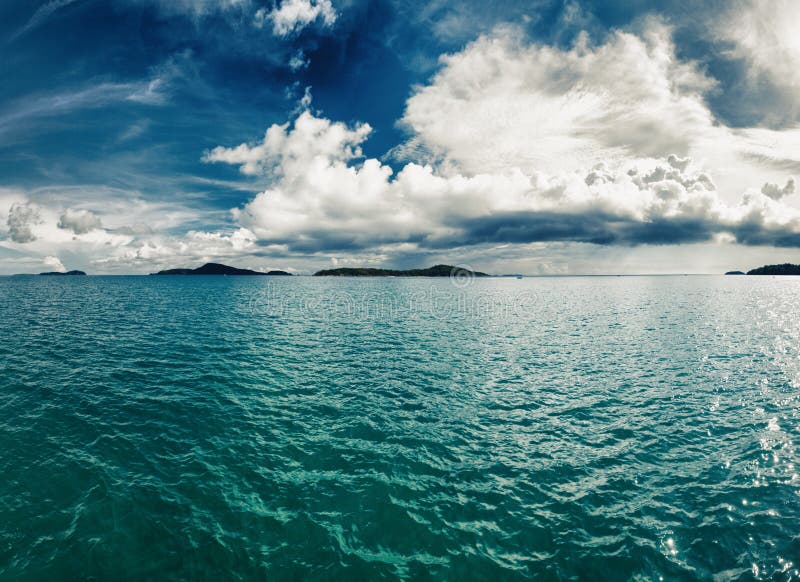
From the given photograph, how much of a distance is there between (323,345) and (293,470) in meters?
33.8

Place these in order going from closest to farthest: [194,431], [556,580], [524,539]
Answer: [556,580] → [524,539] → [194,431]

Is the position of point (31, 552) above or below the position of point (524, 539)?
above

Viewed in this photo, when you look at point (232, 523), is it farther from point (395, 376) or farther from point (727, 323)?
point (727, 323)

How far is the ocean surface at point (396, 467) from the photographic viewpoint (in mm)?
14969

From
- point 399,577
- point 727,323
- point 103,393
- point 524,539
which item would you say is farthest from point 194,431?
point 727,323

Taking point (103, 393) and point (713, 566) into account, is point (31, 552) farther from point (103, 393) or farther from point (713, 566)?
point (713, 566)

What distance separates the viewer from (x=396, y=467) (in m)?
21.7

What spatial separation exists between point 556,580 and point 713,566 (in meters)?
6.72

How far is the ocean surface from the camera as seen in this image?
14969 mm

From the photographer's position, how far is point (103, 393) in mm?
32656

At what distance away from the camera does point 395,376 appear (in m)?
39.8

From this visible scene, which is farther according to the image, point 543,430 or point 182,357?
point 182,357

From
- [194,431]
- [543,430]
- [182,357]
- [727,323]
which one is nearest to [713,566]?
[543,430]

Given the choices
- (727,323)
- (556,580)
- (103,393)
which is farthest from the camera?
(727,323)
